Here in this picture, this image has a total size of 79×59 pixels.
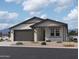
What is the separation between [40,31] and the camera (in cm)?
4591

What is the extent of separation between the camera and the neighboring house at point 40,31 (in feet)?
141

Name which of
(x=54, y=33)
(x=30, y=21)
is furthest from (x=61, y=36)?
(x=30, y=21)

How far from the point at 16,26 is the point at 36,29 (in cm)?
497

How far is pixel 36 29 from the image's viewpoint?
44188 millimetres
